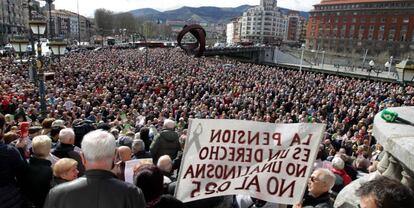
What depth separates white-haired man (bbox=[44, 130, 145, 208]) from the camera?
7.16ft

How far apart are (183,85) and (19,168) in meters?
17.7

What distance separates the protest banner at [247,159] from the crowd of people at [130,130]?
0.30m

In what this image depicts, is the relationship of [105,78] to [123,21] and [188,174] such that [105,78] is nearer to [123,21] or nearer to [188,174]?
[188,174]

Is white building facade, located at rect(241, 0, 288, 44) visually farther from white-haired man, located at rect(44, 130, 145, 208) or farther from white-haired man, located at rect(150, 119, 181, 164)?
white-haired man, located at rect(44, 130, 145, 208)

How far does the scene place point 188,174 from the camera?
3090 mm

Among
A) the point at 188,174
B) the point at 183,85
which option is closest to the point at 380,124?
the point at 188,174

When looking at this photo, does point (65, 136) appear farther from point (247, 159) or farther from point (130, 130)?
point (130, 130)

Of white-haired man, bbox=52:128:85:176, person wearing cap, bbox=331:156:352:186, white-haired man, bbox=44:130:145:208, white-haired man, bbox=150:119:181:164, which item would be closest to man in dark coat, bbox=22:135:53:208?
white-haired man, bbox=52:128:85:176

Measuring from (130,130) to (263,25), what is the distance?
15010 centimetres

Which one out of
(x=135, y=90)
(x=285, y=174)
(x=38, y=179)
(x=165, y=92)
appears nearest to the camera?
(x=285, y=174)

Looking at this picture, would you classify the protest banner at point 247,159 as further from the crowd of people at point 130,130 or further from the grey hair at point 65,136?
the grey hair at point 65,136

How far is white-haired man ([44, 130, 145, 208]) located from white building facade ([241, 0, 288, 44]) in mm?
150941

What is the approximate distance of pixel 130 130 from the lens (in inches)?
372

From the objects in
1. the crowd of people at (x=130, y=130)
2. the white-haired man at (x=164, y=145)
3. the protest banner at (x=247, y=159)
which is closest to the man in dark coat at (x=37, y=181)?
the crowd of people at (x=130, y=130)
